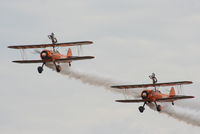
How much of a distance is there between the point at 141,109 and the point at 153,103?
5834 mm

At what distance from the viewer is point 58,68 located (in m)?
197

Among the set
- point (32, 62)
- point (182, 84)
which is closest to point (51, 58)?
point (32, 62)

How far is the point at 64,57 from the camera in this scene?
198000 millimetres

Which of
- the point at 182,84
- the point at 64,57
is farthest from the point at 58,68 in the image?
the point at 182,84

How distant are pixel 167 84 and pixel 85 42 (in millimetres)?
10231

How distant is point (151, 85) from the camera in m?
200

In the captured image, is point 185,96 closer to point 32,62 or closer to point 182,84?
point 182,84

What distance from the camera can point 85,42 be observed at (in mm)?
198500

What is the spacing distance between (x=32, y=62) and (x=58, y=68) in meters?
3.29

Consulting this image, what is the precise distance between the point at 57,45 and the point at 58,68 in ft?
11.7

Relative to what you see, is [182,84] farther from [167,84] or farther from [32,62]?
[32,62]

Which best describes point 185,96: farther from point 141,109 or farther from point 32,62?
point 32,62

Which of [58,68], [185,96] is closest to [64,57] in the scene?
[58,68]

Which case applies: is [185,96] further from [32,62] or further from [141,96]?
[32,62]
